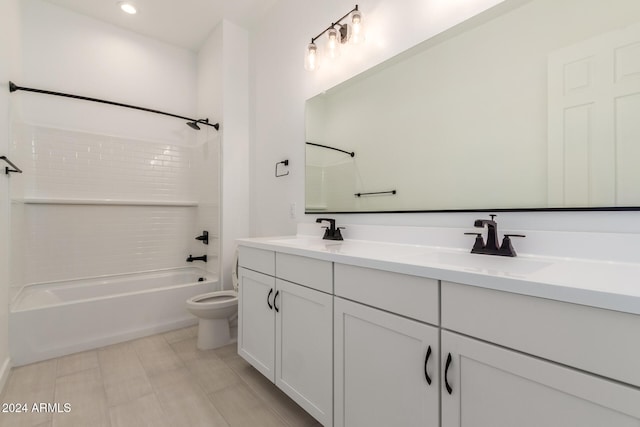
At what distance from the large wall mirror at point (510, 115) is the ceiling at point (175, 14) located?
1.56 meters

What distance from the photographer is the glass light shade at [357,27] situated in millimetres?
1602

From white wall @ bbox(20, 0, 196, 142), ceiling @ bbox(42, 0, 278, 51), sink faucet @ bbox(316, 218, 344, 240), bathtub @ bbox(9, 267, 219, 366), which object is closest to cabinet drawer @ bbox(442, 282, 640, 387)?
sink faucet @ bbox(316, 218, 344, 240)

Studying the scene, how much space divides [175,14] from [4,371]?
3000mm

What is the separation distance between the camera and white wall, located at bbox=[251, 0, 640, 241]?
1.10 m

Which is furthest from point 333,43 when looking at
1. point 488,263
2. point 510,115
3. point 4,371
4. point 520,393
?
point 4,371

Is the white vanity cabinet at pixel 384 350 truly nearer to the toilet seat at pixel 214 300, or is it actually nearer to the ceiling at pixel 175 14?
the toilet seat at pixel 214 300

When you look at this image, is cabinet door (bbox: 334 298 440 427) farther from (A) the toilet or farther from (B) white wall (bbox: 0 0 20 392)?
(B) white wall (bbox: 0 0 20 392)

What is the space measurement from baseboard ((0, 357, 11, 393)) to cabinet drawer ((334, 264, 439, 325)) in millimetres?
2066

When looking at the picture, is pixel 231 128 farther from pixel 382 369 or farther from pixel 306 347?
pixel 382 369

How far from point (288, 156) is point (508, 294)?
187 cm

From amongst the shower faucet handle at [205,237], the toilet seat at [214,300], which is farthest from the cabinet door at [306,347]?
the shower faucet handle at [205,237]

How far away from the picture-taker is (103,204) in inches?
106

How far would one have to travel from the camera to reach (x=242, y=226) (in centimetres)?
275

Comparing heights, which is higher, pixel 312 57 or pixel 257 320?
pixel 312 57
